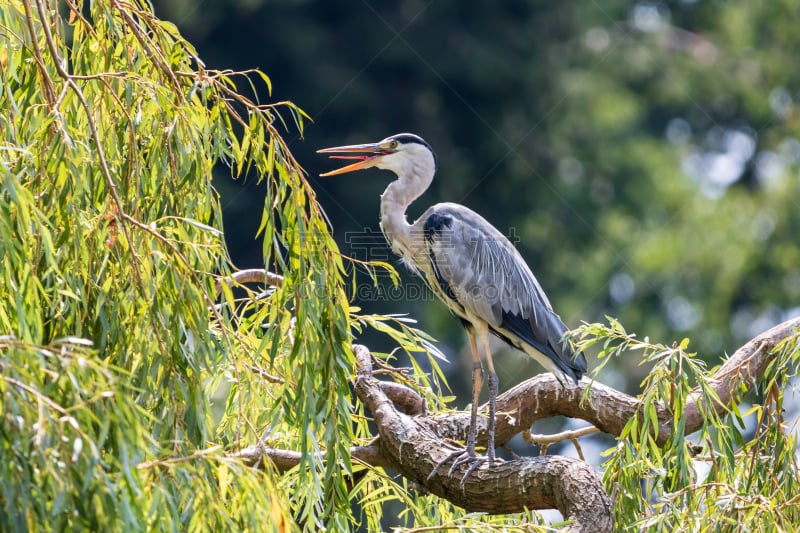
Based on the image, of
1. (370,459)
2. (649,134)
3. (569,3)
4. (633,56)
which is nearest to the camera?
(370,459)

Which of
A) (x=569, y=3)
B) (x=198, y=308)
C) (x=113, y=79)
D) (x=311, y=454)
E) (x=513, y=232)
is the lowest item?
(x=513, y=232)

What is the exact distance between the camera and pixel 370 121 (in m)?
11.4

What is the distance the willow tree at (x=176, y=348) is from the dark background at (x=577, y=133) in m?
6.67

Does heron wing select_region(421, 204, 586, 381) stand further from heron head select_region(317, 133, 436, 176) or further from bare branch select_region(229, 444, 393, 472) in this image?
bare branch select_region(229, 444, 393, 472)

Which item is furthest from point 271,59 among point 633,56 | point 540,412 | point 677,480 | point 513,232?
point 677,480

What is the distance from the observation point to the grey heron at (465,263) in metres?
4.35

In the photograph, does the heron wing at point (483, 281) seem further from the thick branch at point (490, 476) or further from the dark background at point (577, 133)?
the dark background at point (577, 133)

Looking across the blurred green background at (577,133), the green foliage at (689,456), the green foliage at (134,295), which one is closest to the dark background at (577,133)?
the blurred green background at (577,133)

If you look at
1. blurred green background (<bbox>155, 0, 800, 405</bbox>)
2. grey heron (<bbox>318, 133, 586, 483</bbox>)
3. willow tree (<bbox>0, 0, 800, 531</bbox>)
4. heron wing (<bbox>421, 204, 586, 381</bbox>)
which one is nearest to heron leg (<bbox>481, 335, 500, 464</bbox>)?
grey heron (<bbox>318, 133, 586, 483</bbox>)

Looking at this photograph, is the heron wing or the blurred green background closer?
the heron wing

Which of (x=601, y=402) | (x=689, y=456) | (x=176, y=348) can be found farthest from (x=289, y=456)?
(x=689, y=456)

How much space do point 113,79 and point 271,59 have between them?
865 centimetres

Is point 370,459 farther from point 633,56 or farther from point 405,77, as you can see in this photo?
point 633,56

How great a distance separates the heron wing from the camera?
14.3ft
